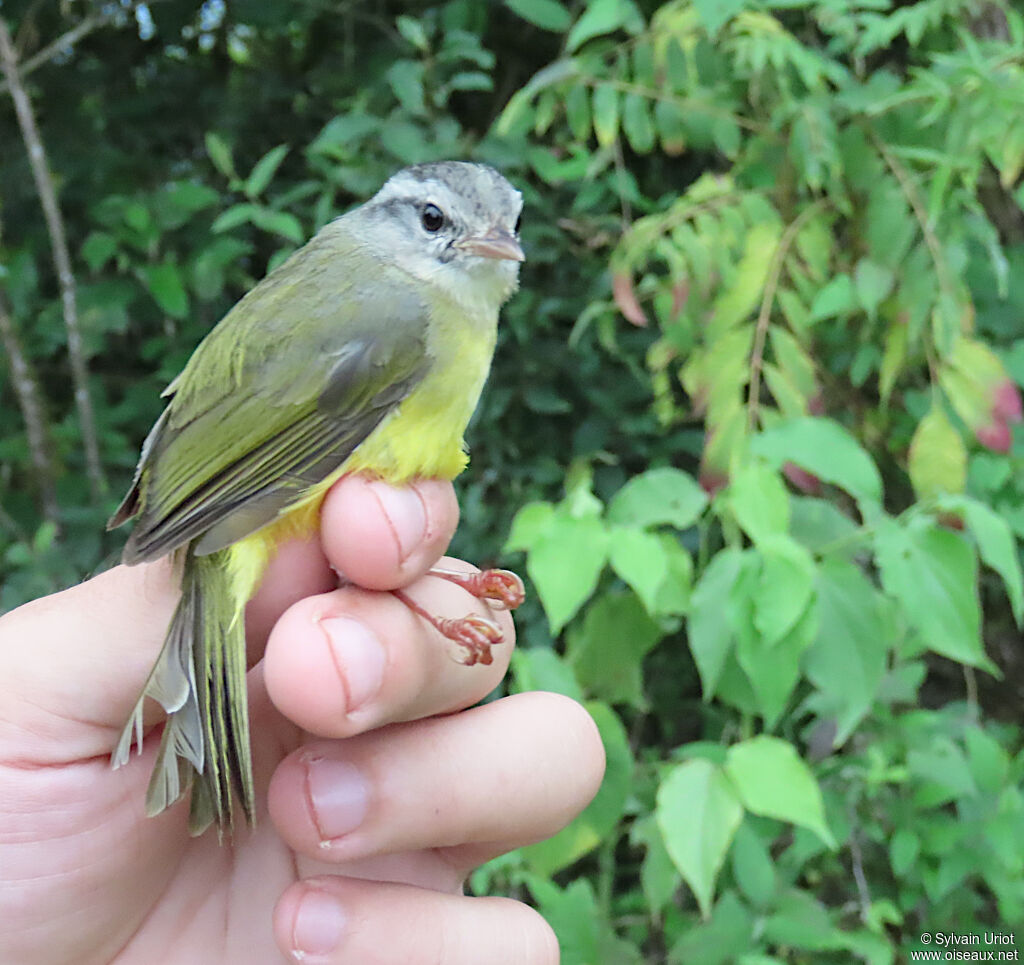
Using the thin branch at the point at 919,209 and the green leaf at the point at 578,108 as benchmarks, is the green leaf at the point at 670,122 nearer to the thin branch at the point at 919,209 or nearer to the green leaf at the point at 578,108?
the green leaf at the point at 578,108

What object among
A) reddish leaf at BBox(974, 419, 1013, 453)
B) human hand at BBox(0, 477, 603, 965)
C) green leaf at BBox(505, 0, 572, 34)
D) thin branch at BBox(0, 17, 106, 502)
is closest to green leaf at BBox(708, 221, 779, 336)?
reddish leaf at BBox(974, 419, 1013, 453)

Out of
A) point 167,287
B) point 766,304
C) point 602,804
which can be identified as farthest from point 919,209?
point 167,287

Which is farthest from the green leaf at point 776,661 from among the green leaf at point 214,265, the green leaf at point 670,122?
the green leaf at point 214,265

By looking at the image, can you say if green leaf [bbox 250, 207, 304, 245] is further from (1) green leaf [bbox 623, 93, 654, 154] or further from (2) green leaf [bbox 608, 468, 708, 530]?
(2) green leaf [bbox 608, 468, 708, 530]

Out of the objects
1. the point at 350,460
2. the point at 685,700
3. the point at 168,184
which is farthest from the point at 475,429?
the point at 350,460

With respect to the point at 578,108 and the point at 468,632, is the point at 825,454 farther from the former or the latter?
the point at 578,108

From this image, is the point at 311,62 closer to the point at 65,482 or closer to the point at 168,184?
the point at 168,184
